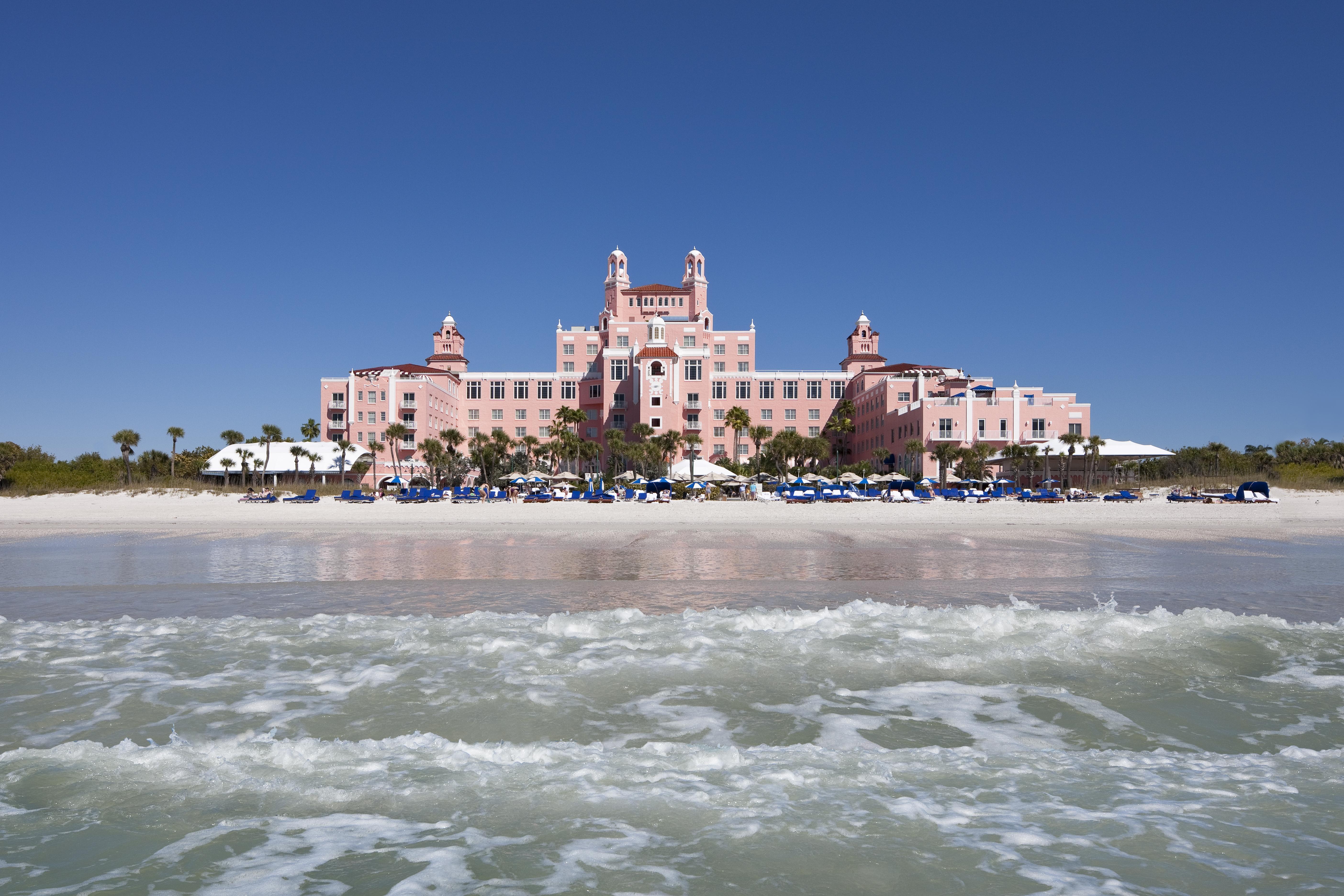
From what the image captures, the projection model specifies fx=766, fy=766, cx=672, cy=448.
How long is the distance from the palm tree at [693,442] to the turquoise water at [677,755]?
6306 cm

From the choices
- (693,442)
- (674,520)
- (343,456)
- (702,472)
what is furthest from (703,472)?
(343,456)

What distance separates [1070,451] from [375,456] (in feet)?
217

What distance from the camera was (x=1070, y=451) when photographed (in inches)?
2435

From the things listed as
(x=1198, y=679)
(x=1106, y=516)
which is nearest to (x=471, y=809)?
(x=1198, y=679)

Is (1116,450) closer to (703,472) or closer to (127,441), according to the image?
(703,472)

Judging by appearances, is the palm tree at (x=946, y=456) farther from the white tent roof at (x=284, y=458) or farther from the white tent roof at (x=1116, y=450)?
the white tent roof at (x=284, y=458)

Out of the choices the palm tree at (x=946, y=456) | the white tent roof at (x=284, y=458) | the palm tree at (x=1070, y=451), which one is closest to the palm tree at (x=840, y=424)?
the palm tree at (x=946, y=456)

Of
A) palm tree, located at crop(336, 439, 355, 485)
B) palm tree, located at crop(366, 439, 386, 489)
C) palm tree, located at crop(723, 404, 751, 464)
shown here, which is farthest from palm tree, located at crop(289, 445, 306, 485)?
palm tree, located at crop(723, 404, 751, 464)

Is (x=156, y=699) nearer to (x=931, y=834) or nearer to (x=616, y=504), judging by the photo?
(x=931, y=834)

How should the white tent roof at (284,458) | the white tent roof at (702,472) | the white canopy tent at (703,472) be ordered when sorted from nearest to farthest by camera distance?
the white canopy tent at (703,472)
the white tent roof at (702,472)
the white tent roof at (284,458)

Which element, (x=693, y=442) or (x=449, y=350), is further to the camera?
(x=449, y=350)

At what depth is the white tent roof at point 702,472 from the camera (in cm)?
5806

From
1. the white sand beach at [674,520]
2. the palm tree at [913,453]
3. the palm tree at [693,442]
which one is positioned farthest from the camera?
the palm tree at [693,442]

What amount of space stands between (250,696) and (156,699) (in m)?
0.75
